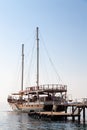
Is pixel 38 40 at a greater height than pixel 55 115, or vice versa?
pixel 38 40

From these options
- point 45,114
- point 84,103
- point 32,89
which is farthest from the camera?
point 32,89

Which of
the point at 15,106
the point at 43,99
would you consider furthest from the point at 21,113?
the point at 43,99

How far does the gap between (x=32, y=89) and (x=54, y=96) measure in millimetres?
7192

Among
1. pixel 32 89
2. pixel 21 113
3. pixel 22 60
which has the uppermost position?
pixel 22 60

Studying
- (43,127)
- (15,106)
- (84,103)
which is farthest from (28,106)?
(43,127)

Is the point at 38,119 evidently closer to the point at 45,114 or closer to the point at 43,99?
the point at 45,114

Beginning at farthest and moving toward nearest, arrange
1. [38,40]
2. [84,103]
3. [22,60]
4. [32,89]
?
1. [22,60]
2. [38,40]
3. [32,89]
4. [84,103]

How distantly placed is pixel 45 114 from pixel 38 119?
1.75 meters

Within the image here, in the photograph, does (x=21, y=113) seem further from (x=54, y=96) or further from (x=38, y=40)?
(x=38, y=40)

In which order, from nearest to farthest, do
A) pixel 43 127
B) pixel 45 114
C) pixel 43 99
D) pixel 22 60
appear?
pixel 43 127 < pixel 45 114 < pixel 43 99 < pixel 22 60

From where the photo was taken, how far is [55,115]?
61.2 metres

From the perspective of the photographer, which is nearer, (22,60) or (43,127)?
(43,127)

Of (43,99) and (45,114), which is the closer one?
(45,114)

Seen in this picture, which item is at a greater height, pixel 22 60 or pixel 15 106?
pixel 22 60
